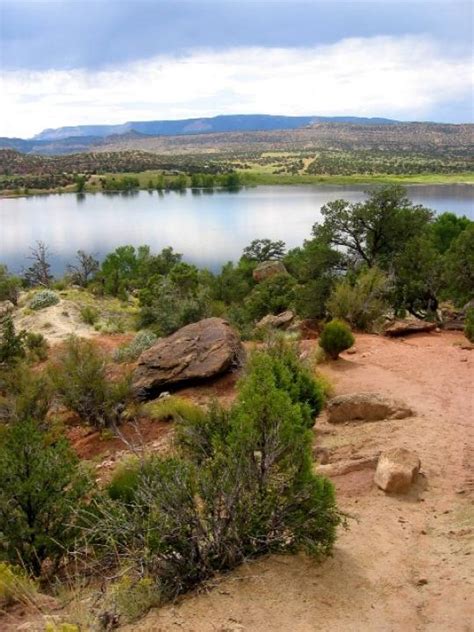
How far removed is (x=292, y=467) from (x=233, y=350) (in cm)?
845

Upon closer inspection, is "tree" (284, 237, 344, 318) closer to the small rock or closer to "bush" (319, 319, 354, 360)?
"bush" (319, 319, 354, 360)

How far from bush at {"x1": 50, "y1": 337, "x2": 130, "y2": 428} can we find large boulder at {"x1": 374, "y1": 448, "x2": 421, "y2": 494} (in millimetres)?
6700

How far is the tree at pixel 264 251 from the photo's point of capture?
168 ft

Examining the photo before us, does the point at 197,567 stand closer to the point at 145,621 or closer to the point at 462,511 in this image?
the point at 145,621

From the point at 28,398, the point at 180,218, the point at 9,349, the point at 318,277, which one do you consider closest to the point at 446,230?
the point at 318,277

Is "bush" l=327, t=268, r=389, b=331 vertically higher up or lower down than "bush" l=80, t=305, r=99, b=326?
higher up

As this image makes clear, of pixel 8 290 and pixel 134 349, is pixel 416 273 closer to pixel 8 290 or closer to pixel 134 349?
pixel 134 349

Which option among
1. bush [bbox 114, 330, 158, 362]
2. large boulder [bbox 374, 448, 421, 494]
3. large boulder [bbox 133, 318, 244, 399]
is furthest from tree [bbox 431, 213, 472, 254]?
large boulder [bbox 374, 448, 421, 494]

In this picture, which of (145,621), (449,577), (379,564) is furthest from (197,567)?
(449,577)

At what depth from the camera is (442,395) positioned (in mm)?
12164

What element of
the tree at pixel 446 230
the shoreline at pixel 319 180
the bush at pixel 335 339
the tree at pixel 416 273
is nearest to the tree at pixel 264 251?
the tree at pixel 446 230

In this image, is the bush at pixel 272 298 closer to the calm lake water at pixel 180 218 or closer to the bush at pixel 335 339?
the bush at pixel 335 339

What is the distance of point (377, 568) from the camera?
611 cm

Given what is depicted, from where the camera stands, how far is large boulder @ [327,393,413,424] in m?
11.0
